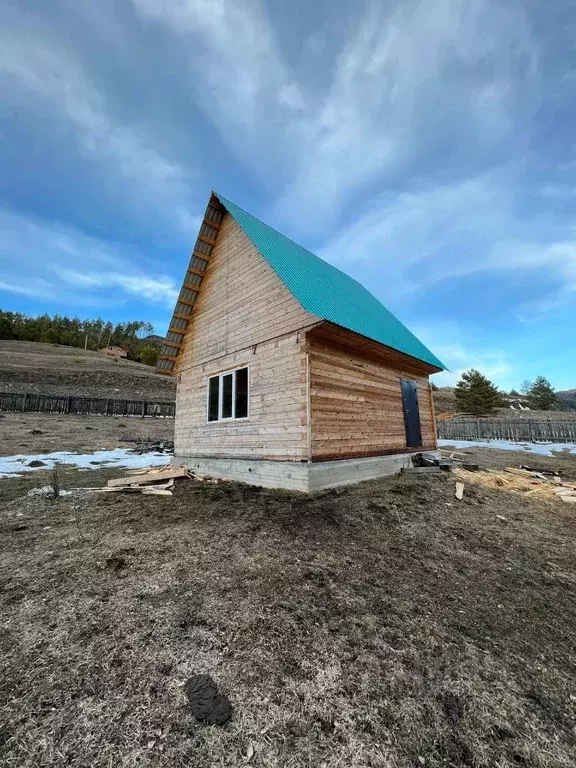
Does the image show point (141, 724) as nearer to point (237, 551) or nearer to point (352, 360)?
point (237, 551)

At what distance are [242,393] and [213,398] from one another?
1.75 metres

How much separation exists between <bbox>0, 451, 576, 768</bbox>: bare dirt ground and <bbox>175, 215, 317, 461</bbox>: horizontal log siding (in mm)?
3408

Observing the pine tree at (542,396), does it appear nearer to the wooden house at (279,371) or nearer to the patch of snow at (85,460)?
the wooden house at (279,371)

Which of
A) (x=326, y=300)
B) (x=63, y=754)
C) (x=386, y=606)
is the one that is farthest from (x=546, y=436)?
(x=63, y=754)

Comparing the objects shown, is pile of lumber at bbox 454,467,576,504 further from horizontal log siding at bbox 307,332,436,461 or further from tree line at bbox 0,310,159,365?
tree line at bbox 0,310,159,365

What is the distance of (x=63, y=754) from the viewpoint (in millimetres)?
2059

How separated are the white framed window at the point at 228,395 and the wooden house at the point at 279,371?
0.04 m

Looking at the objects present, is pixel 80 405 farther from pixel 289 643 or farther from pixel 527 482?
pixel 527 482

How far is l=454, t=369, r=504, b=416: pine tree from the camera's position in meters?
46.0

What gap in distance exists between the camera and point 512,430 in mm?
24516

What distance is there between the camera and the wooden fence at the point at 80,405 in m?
26.6

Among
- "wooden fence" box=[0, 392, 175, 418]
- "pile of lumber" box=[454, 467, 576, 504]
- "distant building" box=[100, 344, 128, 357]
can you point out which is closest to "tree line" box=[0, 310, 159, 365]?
"distant building" box=[100, 344, 128, 357]

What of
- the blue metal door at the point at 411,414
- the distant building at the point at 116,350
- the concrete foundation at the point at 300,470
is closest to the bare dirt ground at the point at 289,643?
the concrete foundation at the point at 300,470

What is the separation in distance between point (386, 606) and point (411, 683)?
1051mm
